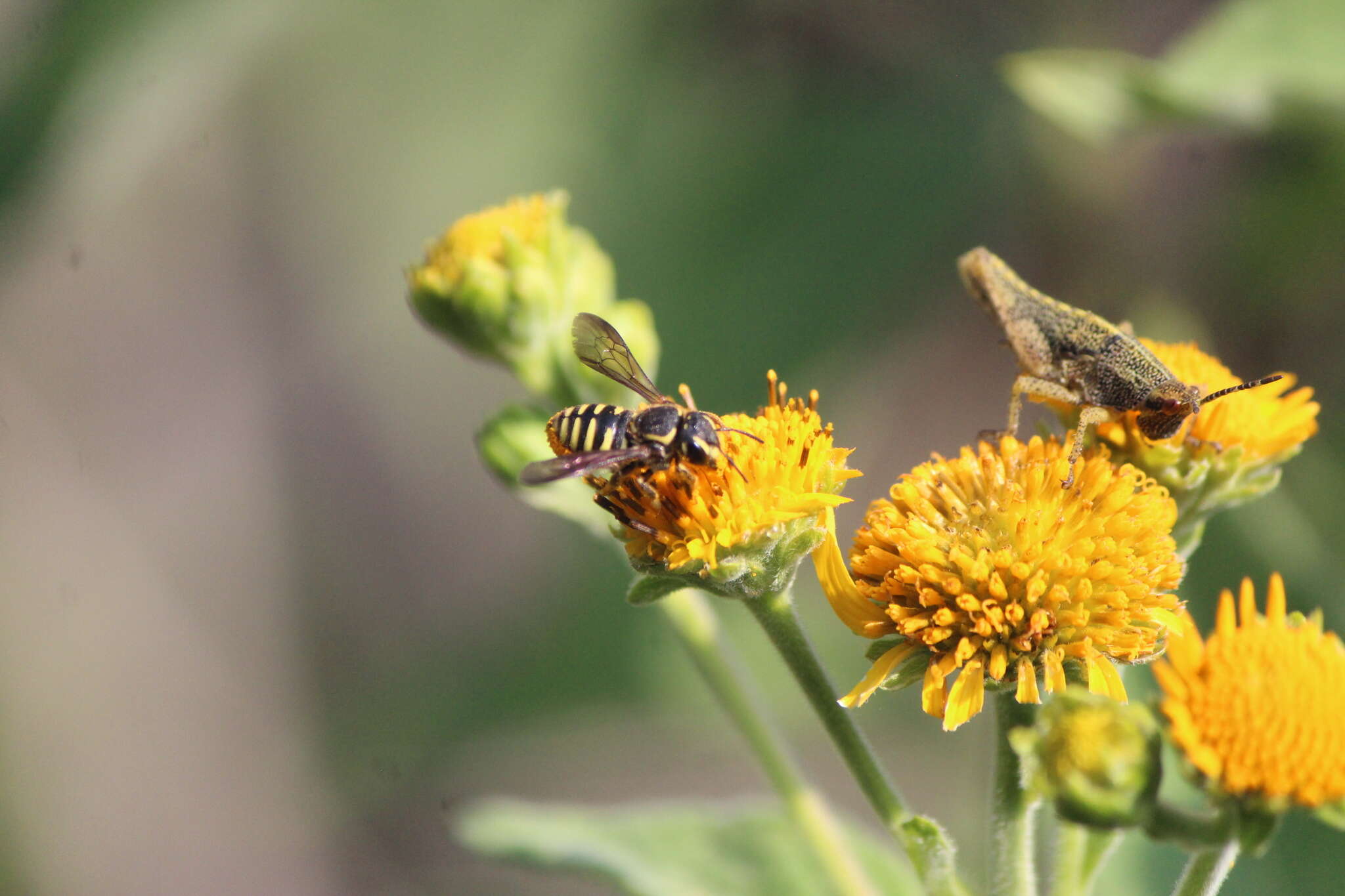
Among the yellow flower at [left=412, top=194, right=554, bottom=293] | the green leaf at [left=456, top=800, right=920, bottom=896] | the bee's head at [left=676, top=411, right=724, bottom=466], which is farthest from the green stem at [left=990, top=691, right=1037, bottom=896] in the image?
the yellow flower at [left=412, top=194, right=554, bottom=293]

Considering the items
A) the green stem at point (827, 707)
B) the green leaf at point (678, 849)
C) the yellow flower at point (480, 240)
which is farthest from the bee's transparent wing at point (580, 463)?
the green leaf at point (678, 849)

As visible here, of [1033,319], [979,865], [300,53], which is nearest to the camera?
[1033,319]

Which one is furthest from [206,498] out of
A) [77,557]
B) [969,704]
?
[969,704]

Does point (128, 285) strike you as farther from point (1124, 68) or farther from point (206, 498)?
point (1124, 68)

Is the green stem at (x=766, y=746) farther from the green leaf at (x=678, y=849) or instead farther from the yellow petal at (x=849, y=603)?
the yellow petal at (x=849, y=603)

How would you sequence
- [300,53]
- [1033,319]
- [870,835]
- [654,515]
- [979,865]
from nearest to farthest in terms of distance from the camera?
[654,515] < [1033,319] < [870,835] < [979,865] < [300,53]

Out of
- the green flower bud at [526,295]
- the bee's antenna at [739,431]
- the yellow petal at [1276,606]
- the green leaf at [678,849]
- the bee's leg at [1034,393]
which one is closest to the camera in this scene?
the yellow petal at [1276,606]

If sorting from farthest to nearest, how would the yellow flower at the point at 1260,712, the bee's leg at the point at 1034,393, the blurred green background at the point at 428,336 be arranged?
the blurred green background at the point at 428,336 → the bee's leg at the point at 1034,393 → the yellow flower at the point at 1260,712
